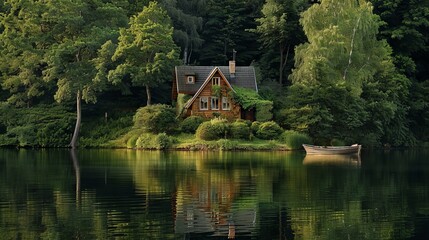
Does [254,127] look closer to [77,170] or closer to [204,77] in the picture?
[204,77]

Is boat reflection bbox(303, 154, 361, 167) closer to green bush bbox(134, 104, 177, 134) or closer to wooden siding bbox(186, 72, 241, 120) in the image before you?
wooden siding bbox(186, 72, 241, 120)

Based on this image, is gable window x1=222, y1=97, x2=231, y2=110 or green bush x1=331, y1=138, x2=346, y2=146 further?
gable window x1=222, y1=97, x2=231, y2=110

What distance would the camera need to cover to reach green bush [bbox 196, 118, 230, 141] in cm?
5959

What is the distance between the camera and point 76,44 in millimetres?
61906

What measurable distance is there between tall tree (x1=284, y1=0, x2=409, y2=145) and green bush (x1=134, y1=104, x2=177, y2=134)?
943cm

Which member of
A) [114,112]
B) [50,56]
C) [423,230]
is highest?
[50,56]

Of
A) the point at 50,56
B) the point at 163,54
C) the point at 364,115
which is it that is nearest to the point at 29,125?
the point at 50,56

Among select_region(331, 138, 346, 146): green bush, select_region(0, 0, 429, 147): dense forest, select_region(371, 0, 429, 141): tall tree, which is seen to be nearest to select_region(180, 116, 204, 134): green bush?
select_region(0, 0, 429, 147): dense forest

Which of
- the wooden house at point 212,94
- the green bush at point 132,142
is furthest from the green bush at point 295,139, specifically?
the green bush at point 132,142

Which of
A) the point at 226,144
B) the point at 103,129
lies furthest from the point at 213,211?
the point at 103,129

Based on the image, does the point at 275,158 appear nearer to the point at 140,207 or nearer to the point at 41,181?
the point at 41,181

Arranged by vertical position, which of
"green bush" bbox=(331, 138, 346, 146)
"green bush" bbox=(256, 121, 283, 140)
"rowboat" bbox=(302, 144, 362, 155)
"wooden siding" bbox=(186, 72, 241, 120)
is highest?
"wooden siding" bbox=(186, 72, 241, 120)

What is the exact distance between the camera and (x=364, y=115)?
63938mm

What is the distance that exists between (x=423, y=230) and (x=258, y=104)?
138ft
